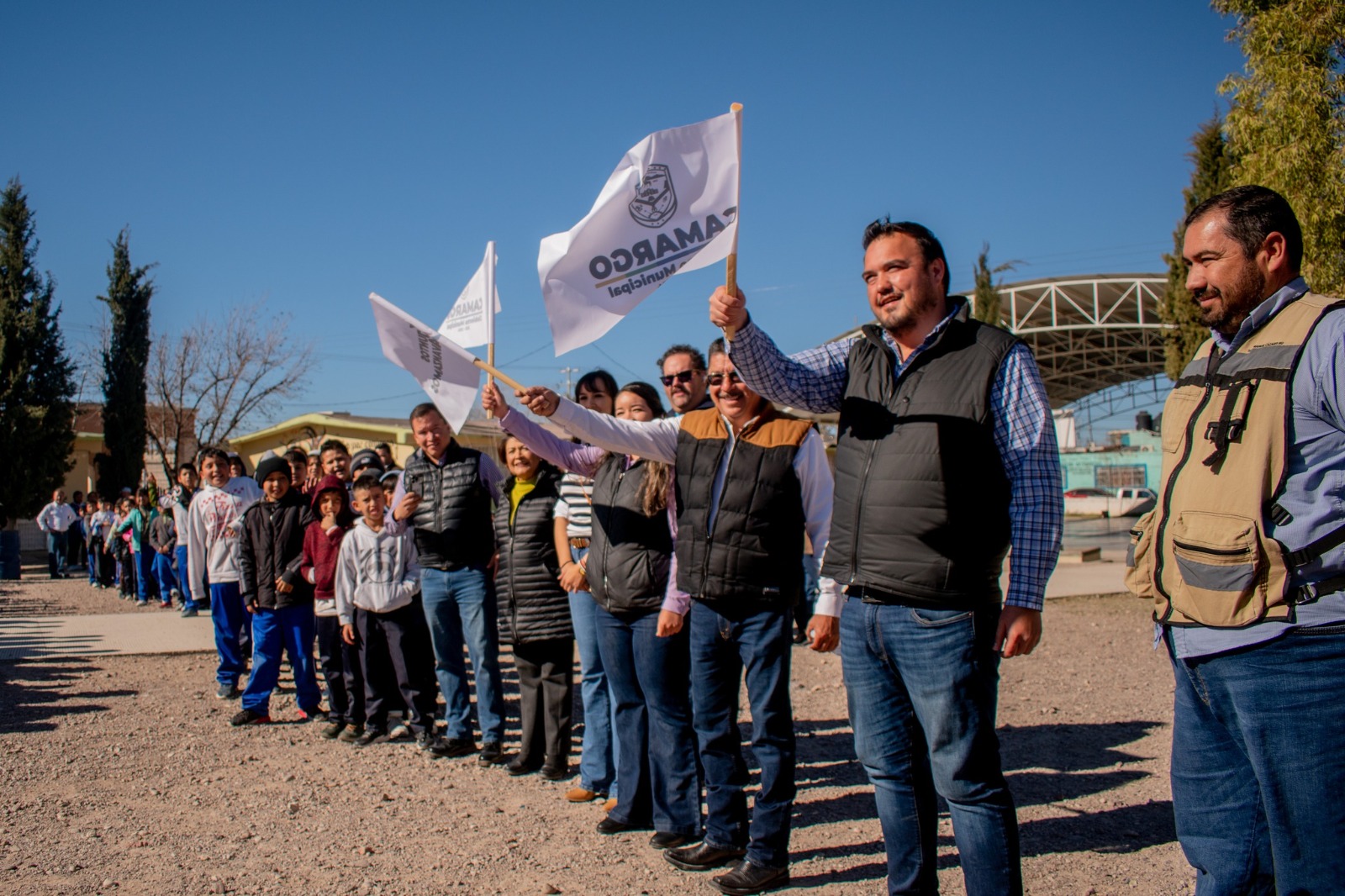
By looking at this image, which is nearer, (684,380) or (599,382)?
(684,380)

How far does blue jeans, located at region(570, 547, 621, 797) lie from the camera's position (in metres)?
5.19

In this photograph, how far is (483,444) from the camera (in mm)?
34156

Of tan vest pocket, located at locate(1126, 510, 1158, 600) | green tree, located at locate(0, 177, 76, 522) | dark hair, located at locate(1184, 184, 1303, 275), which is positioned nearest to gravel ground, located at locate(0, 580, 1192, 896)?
tan vest pocket, located at locate(1126, 510, 1158, 600)

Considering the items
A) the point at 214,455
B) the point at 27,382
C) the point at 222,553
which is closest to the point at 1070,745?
the point at 222,553

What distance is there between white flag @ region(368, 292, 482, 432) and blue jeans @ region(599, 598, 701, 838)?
1.27 m

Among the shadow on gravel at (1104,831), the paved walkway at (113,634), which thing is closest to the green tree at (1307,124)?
the paved walkway at (113,634)

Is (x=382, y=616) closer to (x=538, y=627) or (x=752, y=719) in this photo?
(x=538, y=627)

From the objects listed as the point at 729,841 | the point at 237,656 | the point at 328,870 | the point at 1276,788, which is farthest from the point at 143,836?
the point at 1276,788

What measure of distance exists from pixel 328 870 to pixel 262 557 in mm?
3527

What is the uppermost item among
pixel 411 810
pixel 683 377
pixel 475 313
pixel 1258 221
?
pixel 475 313

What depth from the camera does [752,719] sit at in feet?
13.0

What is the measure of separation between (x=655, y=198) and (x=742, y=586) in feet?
5.07

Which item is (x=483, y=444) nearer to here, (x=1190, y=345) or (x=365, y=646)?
(x=1190, y=345)

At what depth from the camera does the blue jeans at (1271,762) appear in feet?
7.70
